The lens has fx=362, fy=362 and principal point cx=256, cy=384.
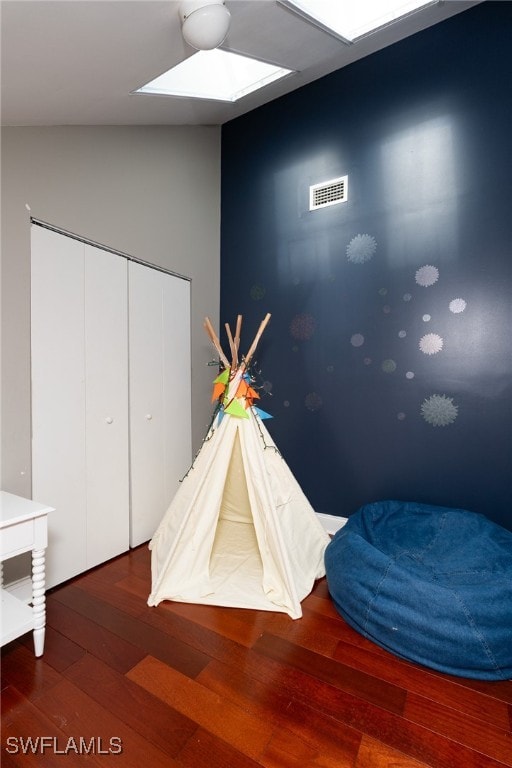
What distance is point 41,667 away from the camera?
1437 millimetres

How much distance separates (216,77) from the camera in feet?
7.89

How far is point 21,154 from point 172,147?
119 centimetres

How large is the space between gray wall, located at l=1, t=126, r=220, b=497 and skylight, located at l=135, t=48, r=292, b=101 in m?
0.38

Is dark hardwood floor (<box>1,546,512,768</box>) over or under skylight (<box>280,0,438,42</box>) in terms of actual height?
under

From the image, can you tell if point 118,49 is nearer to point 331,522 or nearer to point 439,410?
point 439,410

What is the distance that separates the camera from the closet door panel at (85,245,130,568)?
2115 millimetres

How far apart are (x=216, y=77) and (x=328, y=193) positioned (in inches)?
41.3

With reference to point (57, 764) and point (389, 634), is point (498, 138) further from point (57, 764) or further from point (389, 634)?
point (57, 764)

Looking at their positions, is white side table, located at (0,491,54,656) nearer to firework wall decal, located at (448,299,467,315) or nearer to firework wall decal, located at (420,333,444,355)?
firework wall decal, located at (420,333,444,355)

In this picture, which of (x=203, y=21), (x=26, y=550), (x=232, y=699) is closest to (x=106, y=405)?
(x=26, y=550)

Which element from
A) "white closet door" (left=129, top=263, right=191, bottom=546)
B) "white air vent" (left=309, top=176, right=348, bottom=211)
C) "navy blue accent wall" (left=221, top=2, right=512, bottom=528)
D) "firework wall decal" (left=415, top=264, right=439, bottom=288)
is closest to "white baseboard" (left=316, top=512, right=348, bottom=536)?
"navy blue accent wall" (left=221, top=2, right=512, bottom=528)

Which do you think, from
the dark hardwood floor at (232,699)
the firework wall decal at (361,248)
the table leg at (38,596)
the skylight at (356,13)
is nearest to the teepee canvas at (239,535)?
the dark hardwood floor at (232,699)

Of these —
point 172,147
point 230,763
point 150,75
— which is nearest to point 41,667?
point 230,763

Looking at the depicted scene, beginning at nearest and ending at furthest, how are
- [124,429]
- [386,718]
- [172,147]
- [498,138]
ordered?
Answer: [386,718] < [498,138] < [124,429] < [172,147]
